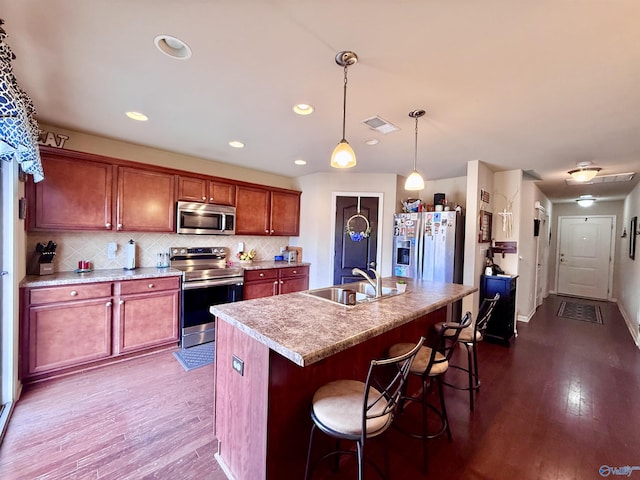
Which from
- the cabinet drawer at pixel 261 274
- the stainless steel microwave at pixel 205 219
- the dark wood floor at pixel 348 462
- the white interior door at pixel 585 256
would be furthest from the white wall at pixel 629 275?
the stainless steel microwave at pixel 205 219

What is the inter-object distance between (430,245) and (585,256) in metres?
5.84

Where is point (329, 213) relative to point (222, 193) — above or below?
below

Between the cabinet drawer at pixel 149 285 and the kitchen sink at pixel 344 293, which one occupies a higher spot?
the kitchen sink at pixel 344 293

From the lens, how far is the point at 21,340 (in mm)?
2330

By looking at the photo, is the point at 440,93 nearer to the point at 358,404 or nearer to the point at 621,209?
the point at 358,404

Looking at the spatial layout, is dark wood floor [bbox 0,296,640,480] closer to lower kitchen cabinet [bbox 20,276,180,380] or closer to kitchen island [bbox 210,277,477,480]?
lower kitchen cabinet [bbox 20,276,180,380]

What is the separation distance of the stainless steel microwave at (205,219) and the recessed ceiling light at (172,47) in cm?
214

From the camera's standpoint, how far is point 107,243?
10.5ft

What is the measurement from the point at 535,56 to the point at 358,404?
2.09 metres

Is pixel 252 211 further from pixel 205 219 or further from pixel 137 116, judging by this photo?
pixel 137 116

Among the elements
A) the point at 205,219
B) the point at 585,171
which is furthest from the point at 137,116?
the point at 585,171

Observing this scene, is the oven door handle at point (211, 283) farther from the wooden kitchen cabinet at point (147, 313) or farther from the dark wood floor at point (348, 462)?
the dark wood floor at point (348, 462)

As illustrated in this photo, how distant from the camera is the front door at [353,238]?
176 inches

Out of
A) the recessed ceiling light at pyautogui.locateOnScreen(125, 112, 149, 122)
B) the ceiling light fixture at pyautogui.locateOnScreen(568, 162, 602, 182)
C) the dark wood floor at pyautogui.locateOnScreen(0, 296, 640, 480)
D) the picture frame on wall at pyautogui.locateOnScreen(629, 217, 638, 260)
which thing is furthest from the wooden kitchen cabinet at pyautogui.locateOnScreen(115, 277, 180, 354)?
the picture frame on wall at pyautogui.locateOnScreen(629, 217, 638, 260)
